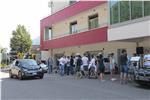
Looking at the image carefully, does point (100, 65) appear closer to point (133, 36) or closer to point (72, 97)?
point (133, 36)

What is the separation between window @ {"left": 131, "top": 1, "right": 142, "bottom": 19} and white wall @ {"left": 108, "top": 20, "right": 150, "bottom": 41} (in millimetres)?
492

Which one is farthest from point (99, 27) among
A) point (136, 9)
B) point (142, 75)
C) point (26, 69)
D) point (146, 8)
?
point (142, 75)

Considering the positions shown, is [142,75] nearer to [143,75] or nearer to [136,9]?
[143,75]

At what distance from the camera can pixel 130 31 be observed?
21703 millimetres

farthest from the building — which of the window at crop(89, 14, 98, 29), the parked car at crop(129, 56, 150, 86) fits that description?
the parked car at crop(129, 56, 150, 86)

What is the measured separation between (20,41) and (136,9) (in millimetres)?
51444

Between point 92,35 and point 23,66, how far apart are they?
8.05m

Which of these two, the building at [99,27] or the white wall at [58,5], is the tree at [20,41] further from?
the building at [99,27]

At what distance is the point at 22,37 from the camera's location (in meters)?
70.4

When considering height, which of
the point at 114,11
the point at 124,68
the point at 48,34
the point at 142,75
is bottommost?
the point at 142,75

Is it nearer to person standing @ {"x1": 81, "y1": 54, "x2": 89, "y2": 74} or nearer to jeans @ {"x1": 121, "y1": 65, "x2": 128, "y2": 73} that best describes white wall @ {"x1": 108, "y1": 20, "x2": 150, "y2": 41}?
person standing @ {"x1": 81, "y1": 54, "x2": 89, "y2": 74}

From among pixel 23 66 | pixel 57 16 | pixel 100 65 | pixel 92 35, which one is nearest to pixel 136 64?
pixel 100 65

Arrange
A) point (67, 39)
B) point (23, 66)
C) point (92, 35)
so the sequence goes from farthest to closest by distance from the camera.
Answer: point (67, 39), point (92, 35), point (23, 66)

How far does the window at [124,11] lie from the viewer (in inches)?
866
